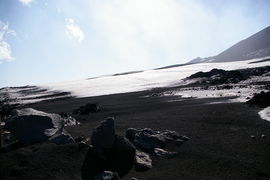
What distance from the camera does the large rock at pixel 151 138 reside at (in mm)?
14734

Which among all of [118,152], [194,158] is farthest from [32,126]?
[194,158]

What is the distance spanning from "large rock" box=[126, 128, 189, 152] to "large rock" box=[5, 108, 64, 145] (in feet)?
15.5

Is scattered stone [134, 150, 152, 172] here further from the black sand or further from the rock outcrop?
the rock outcrop

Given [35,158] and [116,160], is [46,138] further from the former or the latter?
[116,160]

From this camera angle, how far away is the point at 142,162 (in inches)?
515

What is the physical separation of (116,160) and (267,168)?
6352 mm

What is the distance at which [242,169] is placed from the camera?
11742mm

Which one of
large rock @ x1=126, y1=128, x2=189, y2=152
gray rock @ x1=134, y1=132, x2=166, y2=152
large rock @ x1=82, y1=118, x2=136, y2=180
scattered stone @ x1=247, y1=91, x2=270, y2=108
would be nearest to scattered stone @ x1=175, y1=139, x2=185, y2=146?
large rock @ x1=126, y1=128, x2=189, y2=152

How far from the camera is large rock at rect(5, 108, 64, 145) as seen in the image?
16438 millimetres

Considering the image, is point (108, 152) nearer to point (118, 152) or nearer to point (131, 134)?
point (118, 152)

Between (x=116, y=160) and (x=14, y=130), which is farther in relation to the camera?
(x=14, y=130)

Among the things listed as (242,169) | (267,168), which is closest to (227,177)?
(242,169)

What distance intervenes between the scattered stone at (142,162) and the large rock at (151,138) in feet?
2.25

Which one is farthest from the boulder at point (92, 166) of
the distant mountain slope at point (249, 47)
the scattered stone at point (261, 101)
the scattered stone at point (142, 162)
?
the distant mountain slope at point (249, 47)
